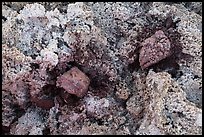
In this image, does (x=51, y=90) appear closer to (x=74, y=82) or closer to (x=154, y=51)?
(x=74, y=82)

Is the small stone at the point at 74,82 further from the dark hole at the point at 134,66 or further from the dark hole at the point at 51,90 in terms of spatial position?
the dark hole at the point at 134,66

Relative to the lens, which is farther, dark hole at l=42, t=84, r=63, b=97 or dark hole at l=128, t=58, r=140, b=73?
dark hole at l=128, t=58, r=140, b=73

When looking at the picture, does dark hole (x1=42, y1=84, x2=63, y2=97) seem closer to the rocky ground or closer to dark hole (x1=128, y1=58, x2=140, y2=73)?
the rocky ground

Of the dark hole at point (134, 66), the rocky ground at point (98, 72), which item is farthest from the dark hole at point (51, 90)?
the dark hole at point (134, 66)

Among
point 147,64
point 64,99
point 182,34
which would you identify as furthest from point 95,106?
point 182,34

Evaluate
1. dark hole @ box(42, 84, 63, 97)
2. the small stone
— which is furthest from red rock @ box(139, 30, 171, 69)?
dark hole @ box(42, 84, 63, 97)

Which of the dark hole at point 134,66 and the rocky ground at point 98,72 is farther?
the dark hole at point 134,66

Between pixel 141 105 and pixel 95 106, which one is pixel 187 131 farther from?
pixel 95 106
